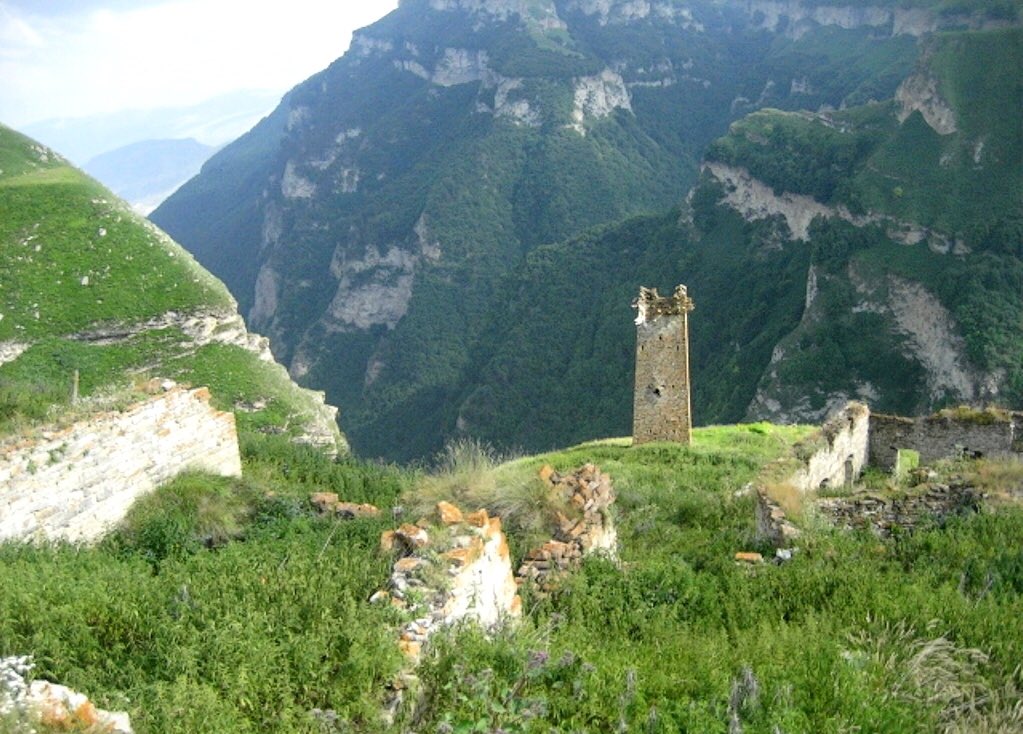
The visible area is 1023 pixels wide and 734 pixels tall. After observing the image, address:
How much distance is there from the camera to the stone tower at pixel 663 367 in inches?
918

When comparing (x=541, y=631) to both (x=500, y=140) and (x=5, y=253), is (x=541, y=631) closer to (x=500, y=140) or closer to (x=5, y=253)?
(x=5, y=253)

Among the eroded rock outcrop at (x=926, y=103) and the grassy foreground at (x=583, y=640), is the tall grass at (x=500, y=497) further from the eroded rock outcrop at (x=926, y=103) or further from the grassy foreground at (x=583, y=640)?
the eroded rock outcrop at (x=926, y=103)

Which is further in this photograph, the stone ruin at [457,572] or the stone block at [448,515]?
the stone block at [448,515]

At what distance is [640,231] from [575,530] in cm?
11369

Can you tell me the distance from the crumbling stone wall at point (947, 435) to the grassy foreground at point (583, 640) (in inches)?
359

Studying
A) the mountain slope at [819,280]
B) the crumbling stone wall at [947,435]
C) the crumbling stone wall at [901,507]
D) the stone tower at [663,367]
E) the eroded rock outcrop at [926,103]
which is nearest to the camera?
the crumbling stone wall at [901,507]

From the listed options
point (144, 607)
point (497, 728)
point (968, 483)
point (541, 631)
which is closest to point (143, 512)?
point (144, 607)

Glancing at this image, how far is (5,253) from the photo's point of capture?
41188 mm

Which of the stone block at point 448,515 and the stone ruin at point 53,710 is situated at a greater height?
the stone ruin at point 53,710

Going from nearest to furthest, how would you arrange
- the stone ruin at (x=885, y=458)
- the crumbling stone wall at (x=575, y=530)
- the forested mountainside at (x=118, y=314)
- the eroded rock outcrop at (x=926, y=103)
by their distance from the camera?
the crumbling stone wall at (x=575, y=530), the stone ruin at (x=885, y=458), the forested mountainside at (x=118, y=314), the eroded rock outcrop at (x=926, y=103)

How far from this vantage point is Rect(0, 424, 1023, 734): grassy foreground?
5.24 m

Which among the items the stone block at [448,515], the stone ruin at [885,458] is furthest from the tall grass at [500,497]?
the stone ruin at [885,458]

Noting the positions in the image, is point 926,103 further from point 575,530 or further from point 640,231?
point 575,530

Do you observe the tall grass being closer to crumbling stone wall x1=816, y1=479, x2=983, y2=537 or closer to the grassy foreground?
the grassy foreground
